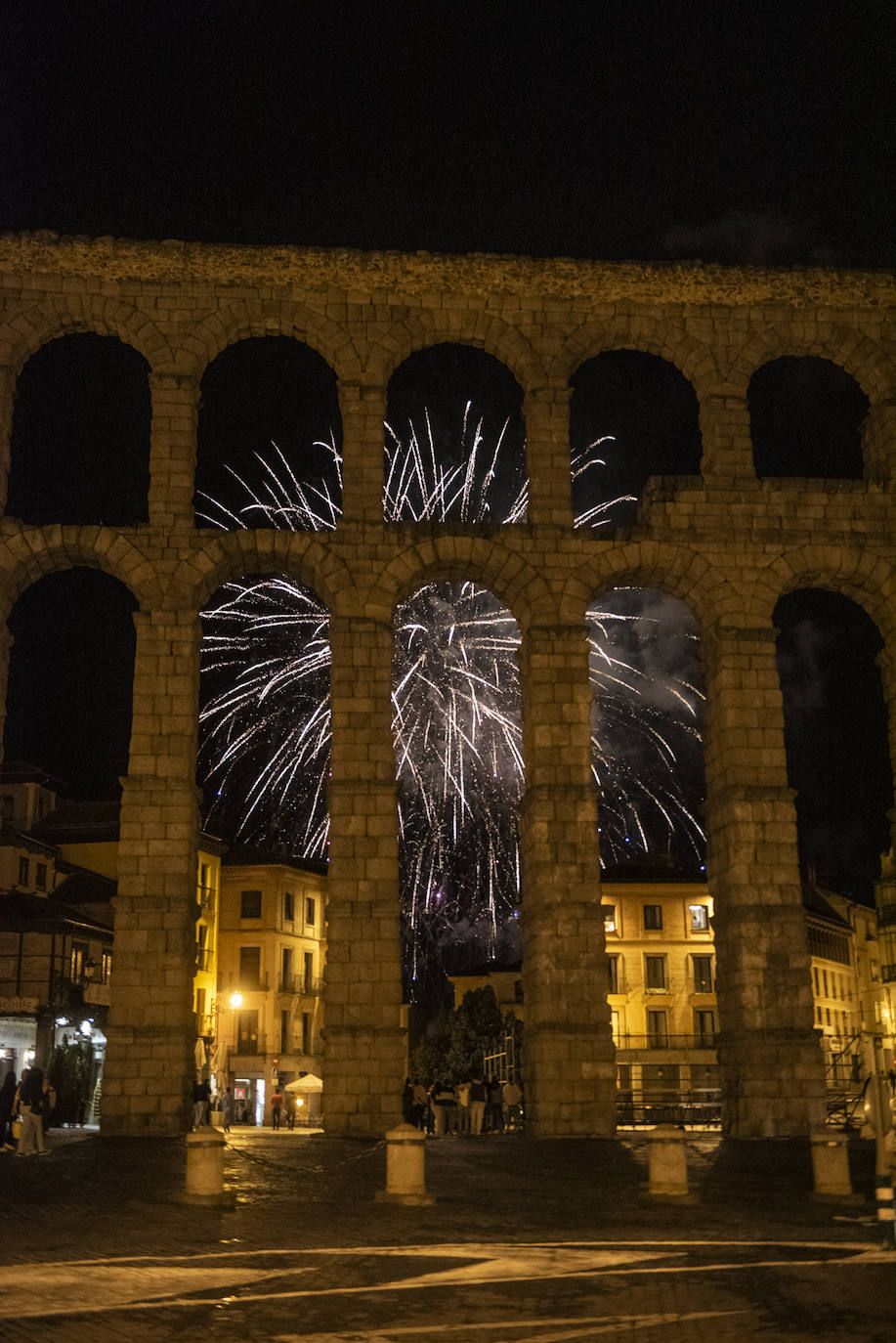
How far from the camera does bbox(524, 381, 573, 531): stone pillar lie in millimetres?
28922

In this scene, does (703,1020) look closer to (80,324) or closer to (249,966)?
(249,966)

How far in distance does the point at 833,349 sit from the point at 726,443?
10.9ft

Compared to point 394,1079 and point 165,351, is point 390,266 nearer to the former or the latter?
point 165,351

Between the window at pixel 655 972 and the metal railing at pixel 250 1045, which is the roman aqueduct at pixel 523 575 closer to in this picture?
the metal railing at pixel 250 1045

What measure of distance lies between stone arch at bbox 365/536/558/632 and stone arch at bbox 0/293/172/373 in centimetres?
654

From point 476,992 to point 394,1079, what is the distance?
32.6 metres

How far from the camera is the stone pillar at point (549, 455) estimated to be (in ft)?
94.9

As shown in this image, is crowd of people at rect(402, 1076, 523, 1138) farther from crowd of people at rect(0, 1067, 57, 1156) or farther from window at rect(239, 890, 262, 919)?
window at rect(239, 890, 262, 919)

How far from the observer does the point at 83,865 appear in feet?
161

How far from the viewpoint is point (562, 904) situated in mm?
26641

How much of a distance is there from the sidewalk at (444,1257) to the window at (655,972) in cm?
3790

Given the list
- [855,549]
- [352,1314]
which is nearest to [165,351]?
[855,549]

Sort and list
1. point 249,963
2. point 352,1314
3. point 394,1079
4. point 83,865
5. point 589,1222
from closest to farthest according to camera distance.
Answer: point 352,1314 → point 589,1222 → point 394,1079 → point 83,865 → point 249,963

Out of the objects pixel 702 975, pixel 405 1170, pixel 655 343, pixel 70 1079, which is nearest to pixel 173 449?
pixel 655 343
